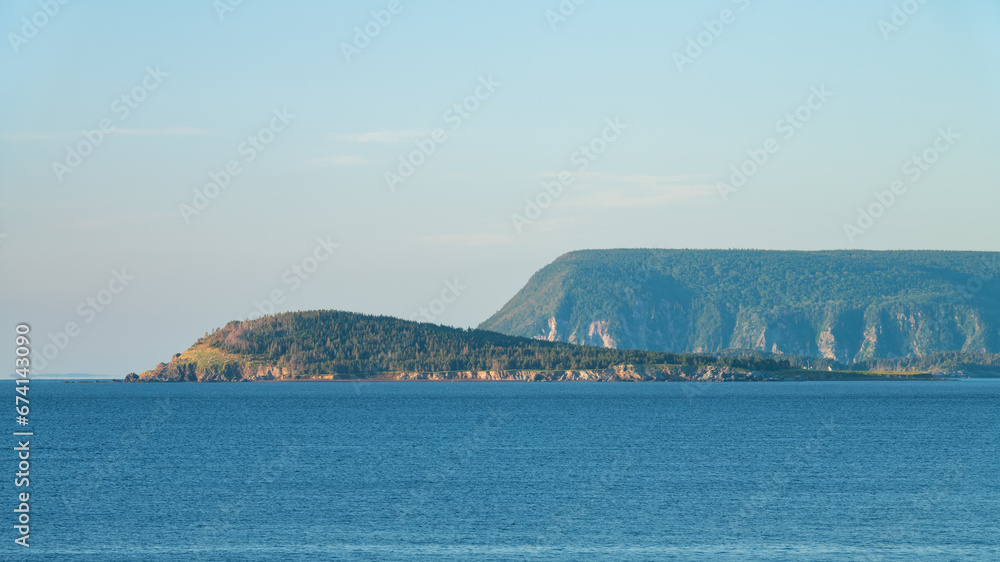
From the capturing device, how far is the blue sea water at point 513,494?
5528 cm

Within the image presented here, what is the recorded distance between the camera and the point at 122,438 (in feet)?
397

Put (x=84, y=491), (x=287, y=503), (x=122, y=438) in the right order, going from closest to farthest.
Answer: (x=287, y=503) < (x=84, y=491) < (x=122, y=438)

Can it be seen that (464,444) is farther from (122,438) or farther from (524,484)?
(122,438)

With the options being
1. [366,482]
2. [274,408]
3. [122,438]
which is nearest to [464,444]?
[366,482]

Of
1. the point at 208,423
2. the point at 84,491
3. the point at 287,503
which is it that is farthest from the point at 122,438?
the point at 287,503

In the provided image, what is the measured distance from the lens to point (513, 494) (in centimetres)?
7256

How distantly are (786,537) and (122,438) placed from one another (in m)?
87.4

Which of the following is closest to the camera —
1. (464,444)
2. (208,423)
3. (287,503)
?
(287,503)

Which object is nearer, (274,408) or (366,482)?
(366,482)

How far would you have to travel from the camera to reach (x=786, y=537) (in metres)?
57.4

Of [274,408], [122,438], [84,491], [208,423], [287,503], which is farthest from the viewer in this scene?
[274,408]

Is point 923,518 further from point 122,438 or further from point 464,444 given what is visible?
point 122,438

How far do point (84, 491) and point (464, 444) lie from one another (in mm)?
44725

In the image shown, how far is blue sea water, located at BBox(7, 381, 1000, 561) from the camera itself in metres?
55.3
